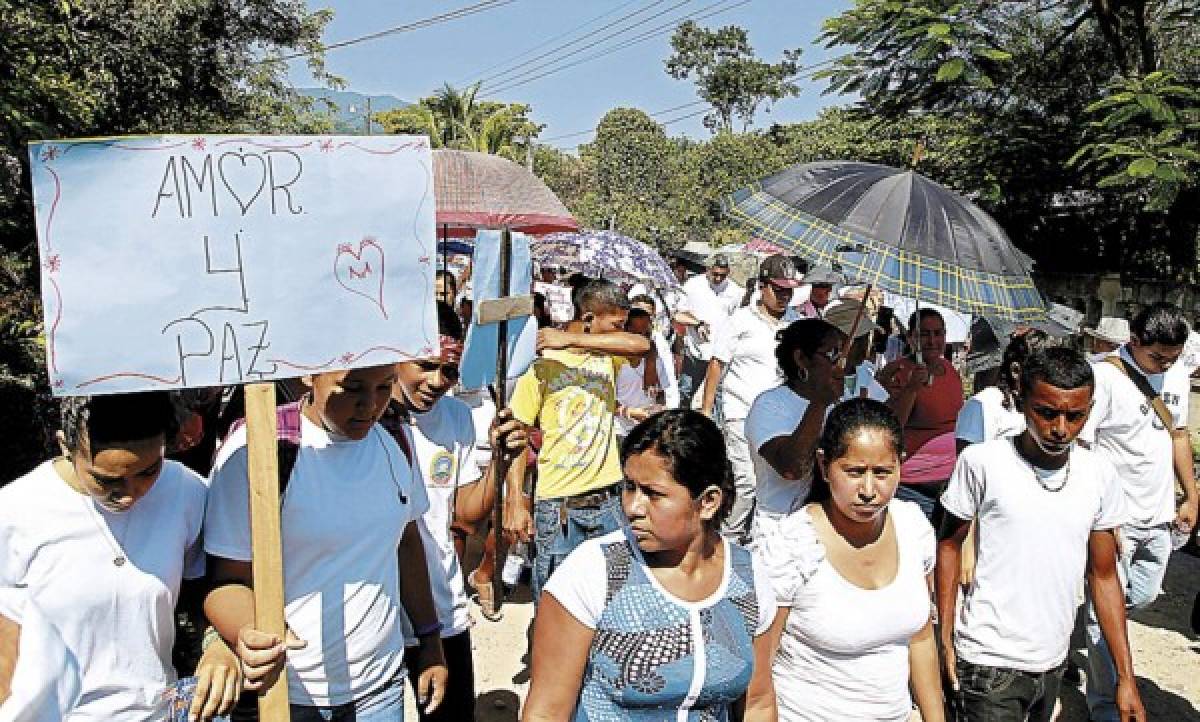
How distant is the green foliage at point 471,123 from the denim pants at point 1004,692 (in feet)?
124

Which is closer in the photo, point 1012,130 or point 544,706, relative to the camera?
point 544,706

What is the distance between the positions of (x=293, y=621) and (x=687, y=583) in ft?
3.03

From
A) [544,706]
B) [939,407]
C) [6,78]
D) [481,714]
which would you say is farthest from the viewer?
[6,78]

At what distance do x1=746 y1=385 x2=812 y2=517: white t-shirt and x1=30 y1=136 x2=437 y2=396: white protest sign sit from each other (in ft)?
5.27

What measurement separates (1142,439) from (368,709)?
3485 mm

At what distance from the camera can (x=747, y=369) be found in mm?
4949

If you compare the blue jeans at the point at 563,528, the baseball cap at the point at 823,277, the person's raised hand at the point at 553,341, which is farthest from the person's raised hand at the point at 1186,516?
the baseball cap at the point at 823,277

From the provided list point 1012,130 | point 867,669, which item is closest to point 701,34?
point 1012,130

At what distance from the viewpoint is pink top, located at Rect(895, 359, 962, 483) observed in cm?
460

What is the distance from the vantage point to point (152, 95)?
1185 cm

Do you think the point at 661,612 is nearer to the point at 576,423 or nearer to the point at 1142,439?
the point at 576,423

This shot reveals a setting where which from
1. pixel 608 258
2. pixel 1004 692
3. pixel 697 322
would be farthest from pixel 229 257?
pixel 697 322

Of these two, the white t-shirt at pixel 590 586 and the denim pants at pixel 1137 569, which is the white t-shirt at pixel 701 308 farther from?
the white t-shirt at pixel 590 586

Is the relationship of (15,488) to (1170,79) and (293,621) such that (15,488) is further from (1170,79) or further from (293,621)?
(1170,79)
